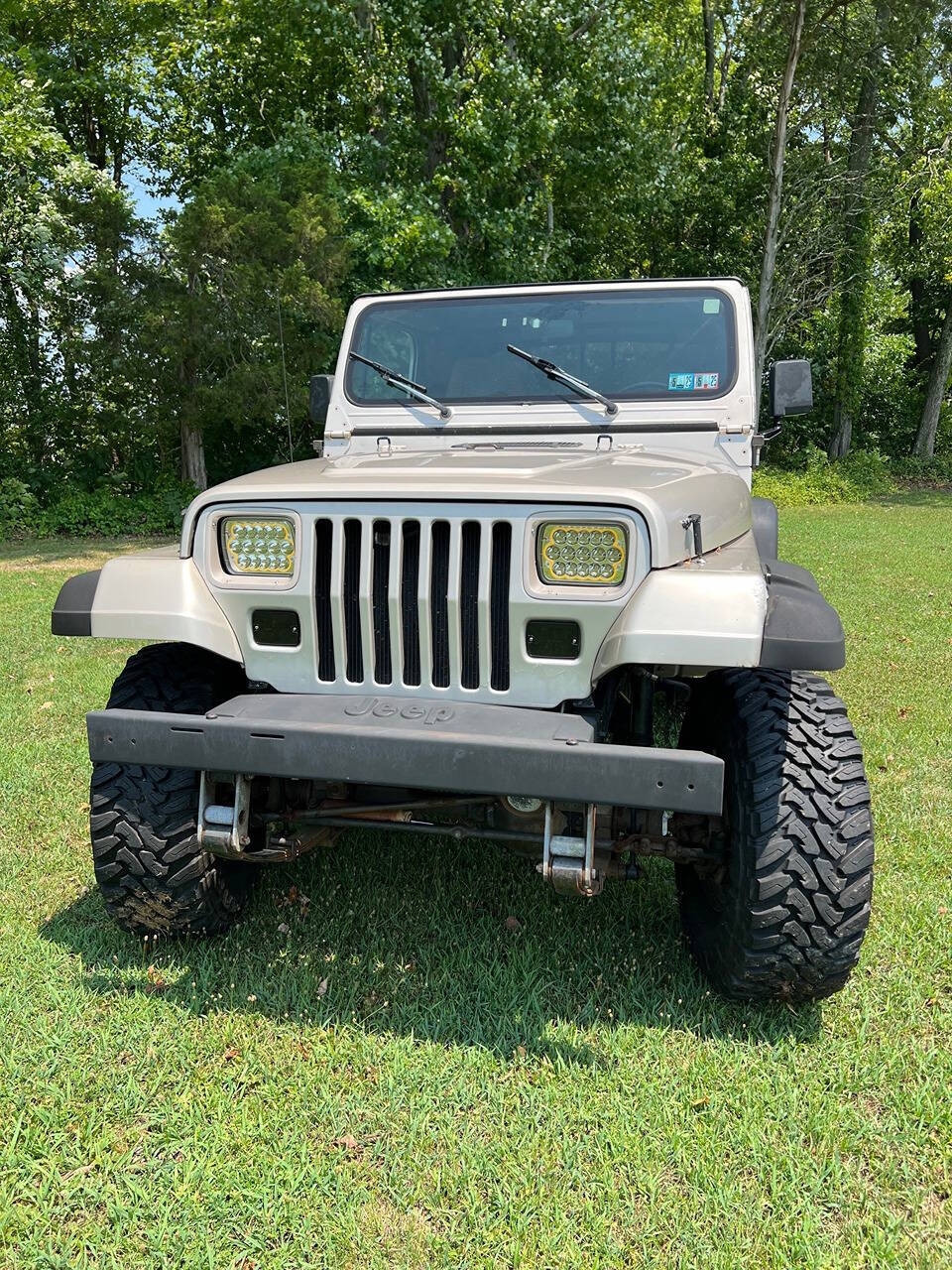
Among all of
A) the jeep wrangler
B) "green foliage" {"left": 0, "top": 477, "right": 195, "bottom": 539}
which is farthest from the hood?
"green foliage" {"left": 0, "top": 477, "right": 195, "bottom": 539}

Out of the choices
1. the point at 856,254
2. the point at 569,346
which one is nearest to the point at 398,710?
the point at 569,346

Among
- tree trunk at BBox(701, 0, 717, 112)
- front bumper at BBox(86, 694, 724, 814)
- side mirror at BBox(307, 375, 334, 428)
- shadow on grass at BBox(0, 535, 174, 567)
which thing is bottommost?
shadow on grass at BBox(0, 535, 174, 567)

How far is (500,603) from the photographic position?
7.81 feet

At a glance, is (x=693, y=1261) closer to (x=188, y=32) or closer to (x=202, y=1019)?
(x=202, y=1019)

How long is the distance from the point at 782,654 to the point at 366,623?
1006mm

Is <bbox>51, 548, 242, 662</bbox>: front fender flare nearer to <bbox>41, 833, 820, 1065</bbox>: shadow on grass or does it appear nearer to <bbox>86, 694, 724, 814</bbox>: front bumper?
<bbox>86, 694, 724, 814</bbox>: front bumper

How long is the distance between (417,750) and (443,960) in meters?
0.94

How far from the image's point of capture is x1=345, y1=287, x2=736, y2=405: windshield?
3590 millimetres

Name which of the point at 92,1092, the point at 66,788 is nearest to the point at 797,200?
the point at 66,788

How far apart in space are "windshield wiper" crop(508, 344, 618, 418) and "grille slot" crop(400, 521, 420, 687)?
51.7 inches

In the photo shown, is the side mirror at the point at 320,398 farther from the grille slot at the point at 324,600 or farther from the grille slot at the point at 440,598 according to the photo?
the grille slot at the point at 440,598

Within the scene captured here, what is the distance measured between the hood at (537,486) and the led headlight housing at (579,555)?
0.07 m

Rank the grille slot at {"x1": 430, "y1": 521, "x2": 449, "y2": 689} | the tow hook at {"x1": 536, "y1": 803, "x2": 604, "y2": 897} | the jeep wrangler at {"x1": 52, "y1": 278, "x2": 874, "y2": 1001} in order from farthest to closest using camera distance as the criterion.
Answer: the grille slot at {"x1": 430, "y1": 521, "x2": 449, "y2": 689}
the tow hook at {"x1": 536, "y1": 803, "x2": 604, "y2": 897}
the jeep wrangler at {"x1": 52, "y1": 278, "x2": 874, "y2": 1001}

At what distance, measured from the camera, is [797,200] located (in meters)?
19.0
